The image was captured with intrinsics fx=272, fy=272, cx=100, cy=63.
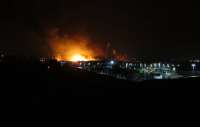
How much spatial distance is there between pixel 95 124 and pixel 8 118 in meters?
2.18

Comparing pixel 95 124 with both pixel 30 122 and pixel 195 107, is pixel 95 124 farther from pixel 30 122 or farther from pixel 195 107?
pixel 195 107

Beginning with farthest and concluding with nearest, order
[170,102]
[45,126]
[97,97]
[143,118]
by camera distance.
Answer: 1. [97,97]
2. [170,102]
3. [143,118]
4. [45,126]

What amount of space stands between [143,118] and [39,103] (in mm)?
3288

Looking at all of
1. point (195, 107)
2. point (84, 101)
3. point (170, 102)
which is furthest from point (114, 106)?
point (195, 107)

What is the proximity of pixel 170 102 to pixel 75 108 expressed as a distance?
268cm

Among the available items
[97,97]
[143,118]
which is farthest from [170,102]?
[97,97]

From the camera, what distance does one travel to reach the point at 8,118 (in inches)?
261

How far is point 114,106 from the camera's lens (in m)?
7.45

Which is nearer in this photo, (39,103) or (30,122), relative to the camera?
(30,122)

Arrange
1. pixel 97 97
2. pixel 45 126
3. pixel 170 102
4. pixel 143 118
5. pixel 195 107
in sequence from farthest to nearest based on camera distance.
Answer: pixel 97 97 → pixel 170 102 → pixel 195 107 → pixel 143 118 → pixel 45 126

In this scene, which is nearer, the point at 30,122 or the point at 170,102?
the point at 30,122

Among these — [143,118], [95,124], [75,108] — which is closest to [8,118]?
[75,108]

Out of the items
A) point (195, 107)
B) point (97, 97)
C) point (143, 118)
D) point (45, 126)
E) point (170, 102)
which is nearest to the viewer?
point (45, 126)

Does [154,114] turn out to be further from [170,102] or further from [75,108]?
[75,108]
